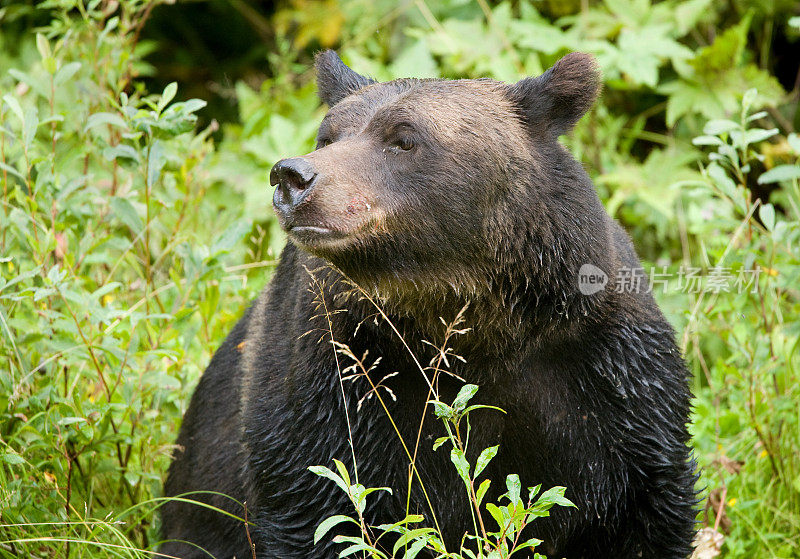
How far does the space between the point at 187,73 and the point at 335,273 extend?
824cm

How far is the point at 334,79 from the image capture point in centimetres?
397

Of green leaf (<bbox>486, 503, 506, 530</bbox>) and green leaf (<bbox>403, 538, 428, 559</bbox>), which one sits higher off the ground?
green leaf (<bbox>486, 503, 506, 530</bbox>)

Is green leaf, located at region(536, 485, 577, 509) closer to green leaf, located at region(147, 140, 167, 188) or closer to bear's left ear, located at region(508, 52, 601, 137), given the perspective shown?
bear's left ear, located at region(508, 52, 601, 137)

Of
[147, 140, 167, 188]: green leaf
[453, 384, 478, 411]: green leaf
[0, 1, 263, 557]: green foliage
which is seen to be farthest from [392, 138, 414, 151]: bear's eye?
[147, 140, 167, 188]: green leaf

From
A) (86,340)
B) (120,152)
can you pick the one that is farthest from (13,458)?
(120,152)

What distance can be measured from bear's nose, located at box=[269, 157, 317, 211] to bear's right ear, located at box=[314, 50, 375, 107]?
2.86 ft

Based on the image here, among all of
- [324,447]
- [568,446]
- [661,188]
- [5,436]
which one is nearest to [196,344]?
[5,436]

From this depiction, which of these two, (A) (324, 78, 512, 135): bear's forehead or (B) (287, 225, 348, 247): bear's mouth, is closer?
(B) (287, 225, 348, 247): bear's mouth

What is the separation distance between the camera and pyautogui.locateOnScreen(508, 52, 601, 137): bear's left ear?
3570 mm

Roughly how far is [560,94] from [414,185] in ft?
2.25

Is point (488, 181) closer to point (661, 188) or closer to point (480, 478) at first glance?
point (480, 478)

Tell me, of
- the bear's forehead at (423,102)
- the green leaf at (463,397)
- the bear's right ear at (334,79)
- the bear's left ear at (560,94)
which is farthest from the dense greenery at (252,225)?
the green leaf at (463,397)

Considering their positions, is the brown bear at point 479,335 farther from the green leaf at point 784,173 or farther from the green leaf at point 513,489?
the green leaf at point 784,173

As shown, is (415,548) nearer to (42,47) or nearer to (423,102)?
(423,102)
